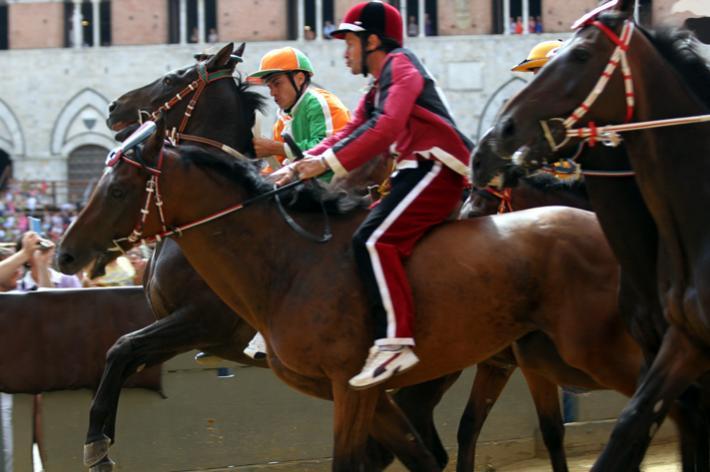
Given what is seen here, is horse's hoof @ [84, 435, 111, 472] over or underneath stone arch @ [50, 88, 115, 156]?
underneath

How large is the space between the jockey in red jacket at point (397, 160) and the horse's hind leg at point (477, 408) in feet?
5.25

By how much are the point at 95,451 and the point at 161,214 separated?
1.82m

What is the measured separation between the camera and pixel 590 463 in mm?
8688

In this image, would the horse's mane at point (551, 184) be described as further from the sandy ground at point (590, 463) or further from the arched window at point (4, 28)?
the arched window at point (4, 28)

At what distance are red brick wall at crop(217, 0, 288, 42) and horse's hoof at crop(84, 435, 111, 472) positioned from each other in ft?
113

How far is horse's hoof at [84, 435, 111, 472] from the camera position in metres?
6.73

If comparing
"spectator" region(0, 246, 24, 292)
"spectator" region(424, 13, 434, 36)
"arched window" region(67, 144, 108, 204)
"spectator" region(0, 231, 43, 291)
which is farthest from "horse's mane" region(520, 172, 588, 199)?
"spectator" region(424, 13, 434, 36)

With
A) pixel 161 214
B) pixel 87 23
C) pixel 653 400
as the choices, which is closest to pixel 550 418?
pixel 653 400

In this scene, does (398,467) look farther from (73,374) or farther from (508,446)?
(73,374)

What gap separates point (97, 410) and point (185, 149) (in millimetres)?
1937

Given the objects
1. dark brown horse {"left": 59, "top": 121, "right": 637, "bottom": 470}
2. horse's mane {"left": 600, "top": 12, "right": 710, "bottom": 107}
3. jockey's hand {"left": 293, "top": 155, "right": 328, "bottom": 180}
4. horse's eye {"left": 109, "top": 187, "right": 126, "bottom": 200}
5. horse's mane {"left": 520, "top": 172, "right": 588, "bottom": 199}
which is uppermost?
horse's mane {"left": 600, "top": 12, "right": 710, "bottom": 107}

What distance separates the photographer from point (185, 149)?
19.3 ft

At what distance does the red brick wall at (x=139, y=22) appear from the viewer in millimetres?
40312

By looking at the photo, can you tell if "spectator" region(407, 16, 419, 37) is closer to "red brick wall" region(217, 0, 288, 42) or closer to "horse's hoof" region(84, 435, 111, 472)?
"red brick wall" region(217, 0, 288, 42)
